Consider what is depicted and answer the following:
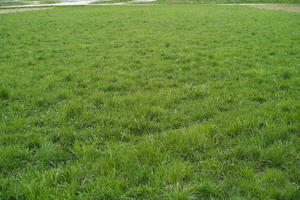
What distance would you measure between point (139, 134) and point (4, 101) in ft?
11.2

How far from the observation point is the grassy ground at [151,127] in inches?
118

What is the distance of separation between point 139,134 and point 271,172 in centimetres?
212

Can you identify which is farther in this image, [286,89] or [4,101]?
[286,89]

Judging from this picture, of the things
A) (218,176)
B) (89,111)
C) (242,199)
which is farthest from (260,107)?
(89,111)

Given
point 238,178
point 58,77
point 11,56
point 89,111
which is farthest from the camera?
point 11,56

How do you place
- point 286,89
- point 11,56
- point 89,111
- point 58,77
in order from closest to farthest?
point 89,111 → point 286,89 → point 58,77 → point 11,56

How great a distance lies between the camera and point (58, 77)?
6781 millimetres

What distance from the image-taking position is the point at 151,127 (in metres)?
4.33

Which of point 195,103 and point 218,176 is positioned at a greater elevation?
point 195,103

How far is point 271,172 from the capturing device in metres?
3.10

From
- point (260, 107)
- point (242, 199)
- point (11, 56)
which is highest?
point (11, 56)

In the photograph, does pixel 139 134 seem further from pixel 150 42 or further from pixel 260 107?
pixel 150 42

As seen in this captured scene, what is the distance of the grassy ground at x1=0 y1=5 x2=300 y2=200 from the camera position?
2.99 metres

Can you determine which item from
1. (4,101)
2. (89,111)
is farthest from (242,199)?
(4,101)
